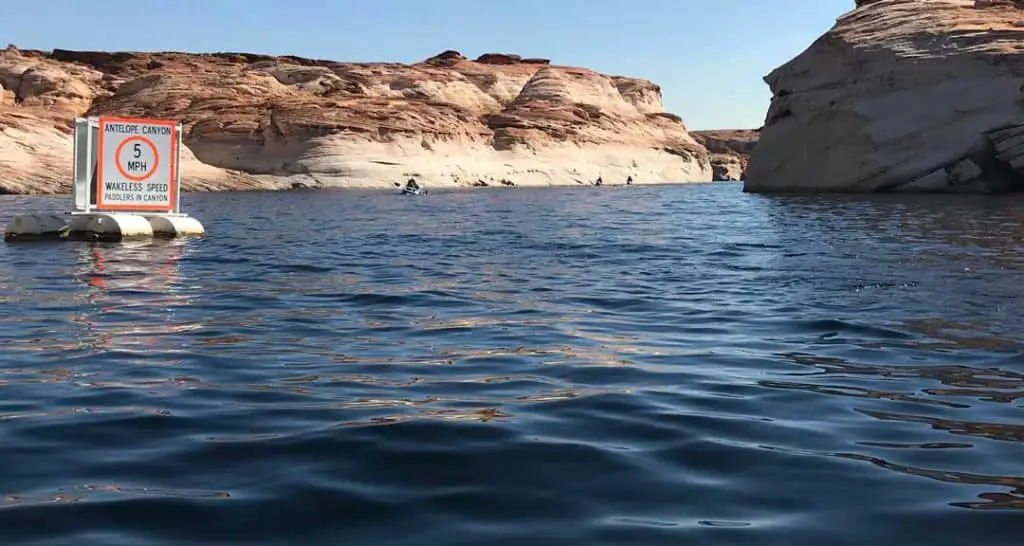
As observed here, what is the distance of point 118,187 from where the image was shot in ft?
61.9

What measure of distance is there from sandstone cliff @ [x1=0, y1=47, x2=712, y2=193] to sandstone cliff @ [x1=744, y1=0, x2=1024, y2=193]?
106 feet

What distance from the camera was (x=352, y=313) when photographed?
957cm

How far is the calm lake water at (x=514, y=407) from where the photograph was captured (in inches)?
148

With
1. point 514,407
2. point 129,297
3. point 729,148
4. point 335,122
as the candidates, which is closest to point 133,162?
point 129,297

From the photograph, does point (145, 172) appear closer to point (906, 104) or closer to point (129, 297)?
point (129, 297)

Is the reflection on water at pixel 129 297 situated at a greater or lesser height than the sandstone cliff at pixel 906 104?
lesser

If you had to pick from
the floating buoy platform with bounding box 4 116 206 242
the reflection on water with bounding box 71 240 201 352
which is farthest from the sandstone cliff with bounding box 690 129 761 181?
the reflection on water with bounding box 71 240 201 352

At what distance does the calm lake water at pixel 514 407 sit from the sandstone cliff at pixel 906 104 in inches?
1041

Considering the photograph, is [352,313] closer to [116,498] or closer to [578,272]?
[578,272]

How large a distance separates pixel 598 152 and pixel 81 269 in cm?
7990

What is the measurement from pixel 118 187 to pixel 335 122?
52609mm

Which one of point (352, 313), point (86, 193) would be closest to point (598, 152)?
Answer: point (86, 193)

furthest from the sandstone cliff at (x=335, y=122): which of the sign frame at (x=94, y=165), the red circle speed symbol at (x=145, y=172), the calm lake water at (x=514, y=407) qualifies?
the calm lake water at (x=514, y=407)

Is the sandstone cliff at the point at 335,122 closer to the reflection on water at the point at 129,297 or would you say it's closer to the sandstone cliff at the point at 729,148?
the sandstone cliff at the point at 729,148
